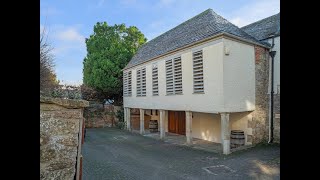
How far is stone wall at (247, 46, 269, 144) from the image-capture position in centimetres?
1281

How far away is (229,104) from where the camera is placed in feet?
37.8

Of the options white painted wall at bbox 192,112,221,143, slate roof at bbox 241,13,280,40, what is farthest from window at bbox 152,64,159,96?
slate roof at bbox 241,13,280,40

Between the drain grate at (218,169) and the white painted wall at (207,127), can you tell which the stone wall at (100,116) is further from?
the drain grate at (218,169)

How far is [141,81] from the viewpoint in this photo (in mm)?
18750

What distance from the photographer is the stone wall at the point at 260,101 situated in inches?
504

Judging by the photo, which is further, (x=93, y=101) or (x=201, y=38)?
(x=93, y=101)

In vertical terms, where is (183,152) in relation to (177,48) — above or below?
below

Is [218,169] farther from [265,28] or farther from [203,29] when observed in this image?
[265,28]

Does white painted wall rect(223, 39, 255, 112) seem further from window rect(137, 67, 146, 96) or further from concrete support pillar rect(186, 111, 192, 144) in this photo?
window rect(137, 67, 146, 96)

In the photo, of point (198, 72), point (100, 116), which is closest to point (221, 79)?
point (198, 72)

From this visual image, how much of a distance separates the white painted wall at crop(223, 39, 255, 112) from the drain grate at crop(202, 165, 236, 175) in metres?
2.86
